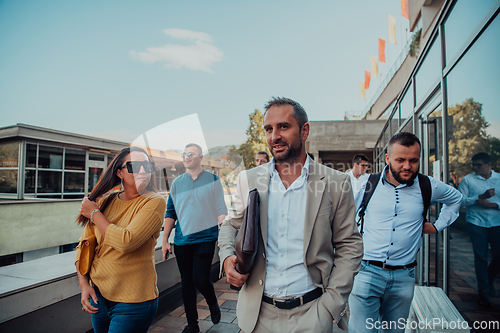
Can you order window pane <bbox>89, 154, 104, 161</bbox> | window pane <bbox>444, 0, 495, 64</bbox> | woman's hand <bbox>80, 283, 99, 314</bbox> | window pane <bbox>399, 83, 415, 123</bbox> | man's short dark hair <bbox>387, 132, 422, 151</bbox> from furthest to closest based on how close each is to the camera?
1. window pane <bbox>89, 154, 104, 161</bbox>
2. window pane <bbox>399, 83, 415, 123</bbox>
3. man's short dark hair <bbox>387, 132, 422, 151</bbox>
4. window pane <bbox>444, 0, 495, 64</bbox>
5. woman's hand <bbox>80, 283, 99, 314</bbox>

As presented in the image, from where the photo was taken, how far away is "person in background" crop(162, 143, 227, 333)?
3330mm

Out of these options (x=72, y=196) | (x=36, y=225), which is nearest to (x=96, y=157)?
(x=72, y=196)

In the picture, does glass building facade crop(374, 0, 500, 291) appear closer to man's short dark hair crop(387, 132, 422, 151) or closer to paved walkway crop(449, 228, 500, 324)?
paved walkway crop(449, 228, 500, 324)

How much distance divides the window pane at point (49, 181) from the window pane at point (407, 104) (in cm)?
1476

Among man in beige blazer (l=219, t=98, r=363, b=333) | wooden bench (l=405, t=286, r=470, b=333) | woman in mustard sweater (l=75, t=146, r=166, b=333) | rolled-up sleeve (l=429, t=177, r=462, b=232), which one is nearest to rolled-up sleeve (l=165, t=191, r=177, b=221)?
woman in mustard sweater (l=75, t=146, r=166, b=333)

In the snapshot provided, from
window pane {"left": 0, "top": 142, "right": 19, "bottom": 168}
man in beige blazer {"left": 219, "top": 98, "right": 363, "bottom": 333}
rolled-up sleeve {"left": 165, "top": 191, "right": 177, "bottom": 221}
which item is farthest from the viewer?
window pane {"left": 0, "top": 142, "right": 19, "bottom": 168}

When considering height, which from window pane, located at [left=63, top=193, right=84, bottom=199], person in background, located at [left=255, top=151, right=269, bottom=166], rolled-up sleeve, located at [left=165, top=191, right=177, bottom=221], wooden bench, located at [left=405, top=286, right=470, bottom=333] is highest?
person in background, located at [left=255, top=151, right=269, bottom=166]

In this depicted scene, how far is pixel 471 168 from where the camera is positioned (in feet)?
8.19

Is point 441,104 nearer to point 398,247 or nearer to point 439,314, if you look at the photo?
point 398,247

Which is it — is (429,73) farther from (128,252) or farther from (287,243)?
(128,252)

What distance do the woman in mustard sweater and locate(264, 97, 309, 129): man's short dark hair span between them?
3.43 feet

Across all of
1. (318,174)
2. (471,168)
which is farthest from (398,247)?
(318,174)

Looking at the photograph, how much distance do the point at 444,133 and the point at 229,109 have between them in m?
2.76

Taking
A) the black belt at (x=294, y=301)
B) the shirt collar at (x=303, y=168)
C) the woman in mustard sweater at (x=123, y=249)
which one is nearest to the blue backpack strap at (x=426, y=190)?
the shirt collar at (x=303, y=168)
